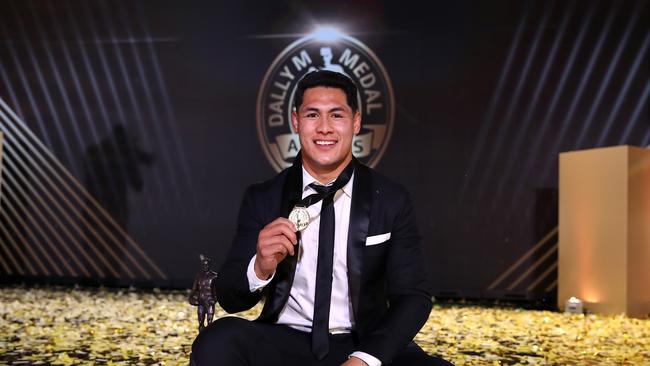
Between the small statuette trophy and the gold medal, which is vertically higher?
the gold medal

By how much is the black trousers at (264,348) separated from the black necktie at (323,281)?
38 millimetres

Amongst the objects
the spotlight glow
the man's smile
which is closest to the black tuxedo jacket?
the man's smile

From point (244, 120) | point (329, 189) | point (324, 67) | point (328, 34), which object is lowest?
point (329, 189)

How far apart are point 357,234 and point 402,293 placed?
0.20 metres

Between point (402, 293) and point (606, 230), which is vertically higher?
point (606, 230)

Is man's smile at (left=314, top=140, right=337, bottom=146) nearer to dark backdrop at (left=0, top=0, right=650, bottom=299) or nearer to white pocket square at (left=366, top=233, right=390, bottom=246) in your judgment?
white pocket square at (left=366, top=233, right=390, bottom=246)

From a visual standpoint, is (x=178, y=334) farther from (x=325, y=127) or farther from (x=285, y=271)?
(x=325, y=127)

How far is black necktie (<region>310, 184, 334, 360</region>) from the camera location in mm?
1869

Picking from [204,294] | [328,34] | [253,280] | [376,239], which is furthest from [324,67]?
[253,280]

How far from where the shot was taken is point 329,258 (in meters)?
1.92

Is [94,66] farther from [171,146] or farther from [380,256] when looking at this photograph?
[380,256]

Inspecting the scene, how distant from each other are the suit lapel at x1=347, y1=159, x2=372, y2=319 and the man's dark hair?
0.83 feet

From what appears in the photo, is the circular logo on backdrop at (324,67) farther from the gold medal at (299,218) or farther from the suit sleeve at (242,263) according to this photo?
the gold medal at (299,218)

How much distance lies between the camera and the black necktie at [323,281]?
1869 millimetres
